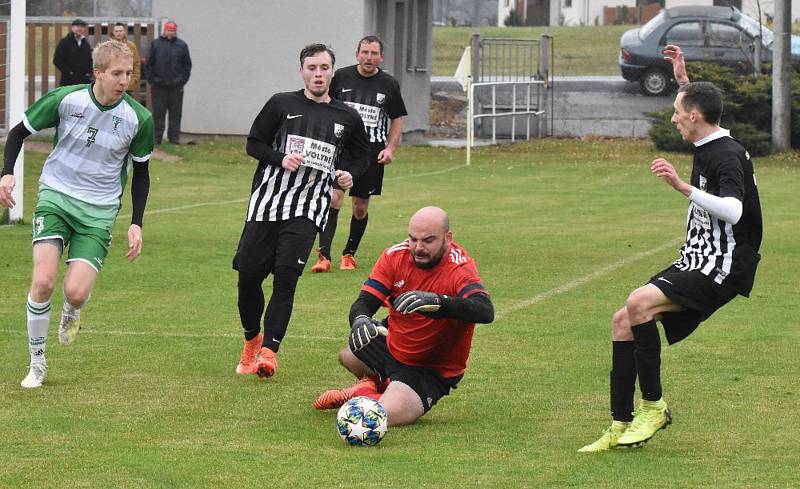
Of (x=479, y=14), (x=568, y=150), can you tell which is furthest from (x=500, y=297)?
(x=479, y=14)

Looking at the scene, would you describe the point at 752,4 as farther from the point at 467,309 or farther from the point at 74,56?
the point at 467,309

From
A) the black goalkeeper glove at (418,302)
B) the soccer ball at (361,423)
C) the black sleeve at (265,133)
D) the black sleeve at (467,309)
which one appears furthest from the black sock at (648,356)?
the black sleeve at (265,133)

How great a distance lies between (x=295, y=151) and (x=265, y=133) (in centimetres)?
22

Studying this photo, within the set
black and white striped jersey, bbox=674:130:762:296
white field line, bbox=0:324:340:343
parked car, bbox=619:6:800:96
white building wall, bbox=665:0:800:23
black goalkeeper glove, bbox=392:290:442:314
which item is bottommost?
white field line, bbox=0:324:340:343

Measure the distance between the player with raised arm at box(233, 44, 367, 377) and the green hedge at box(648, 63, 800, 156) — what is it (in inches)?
845

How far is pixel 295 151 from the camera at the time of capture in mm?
9281

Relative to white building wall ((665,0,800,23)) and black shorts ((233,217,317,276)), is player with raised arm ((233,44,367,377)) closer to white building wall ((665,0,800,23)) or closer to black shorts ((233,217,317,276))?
black shorts ((233,217,317,276))

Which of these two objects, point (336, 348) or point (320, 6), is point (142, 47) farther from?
point (336, 348)

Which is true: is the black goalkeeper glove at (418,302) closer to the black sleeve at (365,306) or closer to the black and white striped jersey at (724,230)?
the black sleeve at (365,306)

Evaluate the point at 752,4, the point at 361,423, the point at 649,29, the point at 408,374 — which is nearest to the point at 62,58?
the point at 649,29

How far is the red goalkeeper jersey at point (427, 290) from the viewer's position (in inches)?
297

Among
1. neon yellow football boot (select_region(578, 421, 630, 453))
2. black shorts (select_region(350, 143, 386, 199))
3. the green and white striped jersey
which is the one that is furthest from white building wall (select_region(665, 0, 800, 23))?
neon yellow football boot (select_region(578, 421, 630, 453))

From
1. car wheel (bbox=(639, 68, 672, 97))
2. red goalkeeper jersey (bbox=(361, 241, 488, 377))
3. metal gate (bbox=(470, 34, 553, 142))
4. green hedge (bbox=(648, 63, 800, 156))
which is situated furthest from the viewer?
car wheel (bbox=(639, 68, 672, 97))

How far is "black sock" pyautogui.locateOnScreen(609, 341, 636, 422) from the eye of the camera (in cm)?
716
